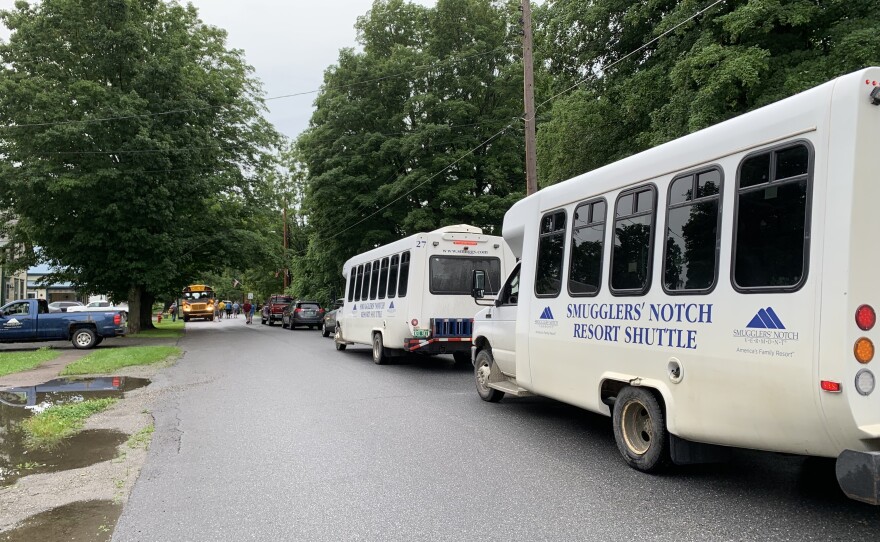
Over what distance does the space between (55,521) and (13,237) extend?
28260mm

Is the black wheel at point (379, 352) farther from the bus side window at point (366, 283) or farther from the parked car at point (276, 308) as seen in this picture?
the parked car at point (276, 308)

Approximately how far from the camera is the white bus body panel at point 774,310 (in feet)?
13.3

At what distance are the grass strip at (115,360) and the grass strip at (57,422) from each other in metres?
5.00

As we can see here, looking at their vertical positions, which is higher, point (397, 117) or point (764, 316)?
point (397, 117)

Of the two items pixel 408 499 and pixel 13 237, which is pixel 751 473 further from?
pixel 13 237

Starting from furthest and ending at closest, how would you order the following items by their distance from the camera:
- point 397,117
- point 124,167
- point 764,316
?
point 397,117 → point 124,167 → point 764,316

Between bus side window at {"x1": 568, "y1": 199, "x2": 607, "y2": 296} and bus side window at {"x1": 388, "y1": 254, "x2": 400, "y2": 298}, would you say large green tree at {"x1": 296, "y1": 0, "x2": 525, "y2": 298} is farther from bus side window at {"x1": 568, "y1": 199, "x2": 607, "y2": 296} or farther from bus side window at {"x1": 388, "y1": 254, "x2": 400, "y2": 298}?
bus side window at {"x1": 568, "y1": 199, "x2": 607, "y2": 296}

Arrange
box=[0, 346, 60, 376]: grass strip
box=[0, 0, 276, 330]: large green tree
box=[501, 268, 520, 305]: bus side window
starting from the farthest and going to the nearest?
box=[0, 0, 276, 330]: large green tree < box=[0, 346, 60, 376]: grass strip < box=[501, 268, 520, 305]: bus side window

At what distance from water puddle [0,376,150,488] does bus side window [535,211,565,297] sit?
5.04 metres

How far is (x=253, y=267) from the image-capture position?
108 feet

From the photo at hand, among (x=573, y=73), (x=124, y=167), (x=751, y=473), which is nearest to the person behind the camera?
(x=751, y=473)

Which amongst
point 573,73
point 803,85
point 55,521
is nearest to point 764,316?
point 55,521

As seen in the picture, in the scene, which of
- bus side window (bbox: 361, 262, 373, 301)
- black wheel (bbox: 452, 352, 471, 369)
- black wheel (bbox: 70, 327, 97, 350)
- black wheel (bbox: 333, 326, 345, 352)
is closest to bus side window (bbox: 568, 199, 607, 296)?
black wheel (bbox: 452, 352, 471, 369)

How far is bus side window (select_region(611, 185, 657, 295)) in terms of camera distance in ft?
19.1
